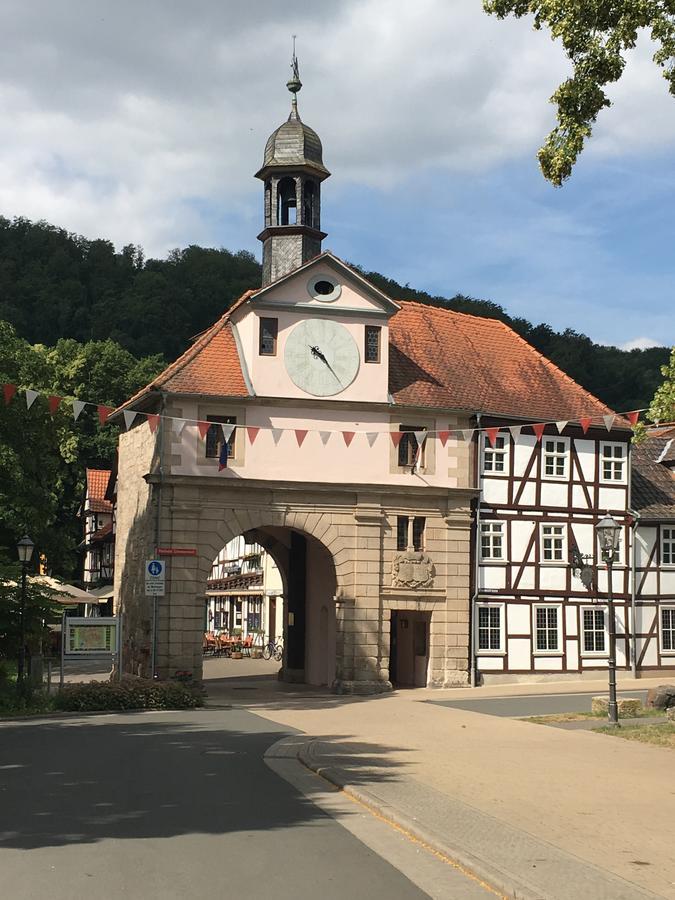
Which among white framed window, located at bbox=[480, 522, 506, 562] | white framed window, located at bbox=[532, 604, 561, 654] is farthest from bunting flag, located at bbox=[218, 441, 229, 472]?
white framed window, located at bbox=[532, 604, 561, 654]

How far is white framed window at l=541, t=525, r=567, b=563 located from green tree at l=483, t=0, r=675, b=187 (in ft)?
72.0

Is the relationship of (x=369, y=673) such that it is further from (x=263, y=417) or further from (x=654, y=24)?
(x=654, y=24)

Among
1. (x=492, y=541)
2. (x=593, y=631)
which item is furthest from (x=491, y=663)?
(x=593, y=631)

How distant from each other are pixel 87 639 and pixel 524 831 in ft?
64.6

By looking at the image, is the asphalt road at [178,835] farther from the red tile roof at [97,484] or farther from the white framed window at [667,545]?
the red tile roof at [97,484]

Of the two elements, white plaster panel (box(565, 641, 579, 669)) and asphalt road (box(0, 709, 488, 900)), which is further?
white plaster panel (box(565, 641, 579, 669))

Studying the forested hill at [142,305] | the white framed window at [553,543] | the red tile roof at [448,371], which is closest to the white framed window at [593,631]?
the white framed window at [553,543]

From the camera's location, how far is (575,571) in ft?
123

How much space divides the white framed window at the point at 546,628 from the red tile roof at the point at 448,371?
5835 mm

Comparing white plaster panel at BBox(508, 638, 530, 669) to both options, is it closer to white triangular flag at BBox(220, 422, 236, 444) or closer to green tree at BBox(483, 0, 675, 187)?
white triangular flag at BBox(220, 422, 236, 444)

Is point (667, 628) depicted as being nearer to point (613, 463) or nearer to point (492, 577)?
point (613, 463)

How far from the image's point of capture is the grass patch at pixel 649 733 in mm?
19656

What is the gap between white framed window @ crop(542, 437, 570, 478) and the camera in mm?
37594

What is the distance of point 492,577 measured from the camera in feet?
119
